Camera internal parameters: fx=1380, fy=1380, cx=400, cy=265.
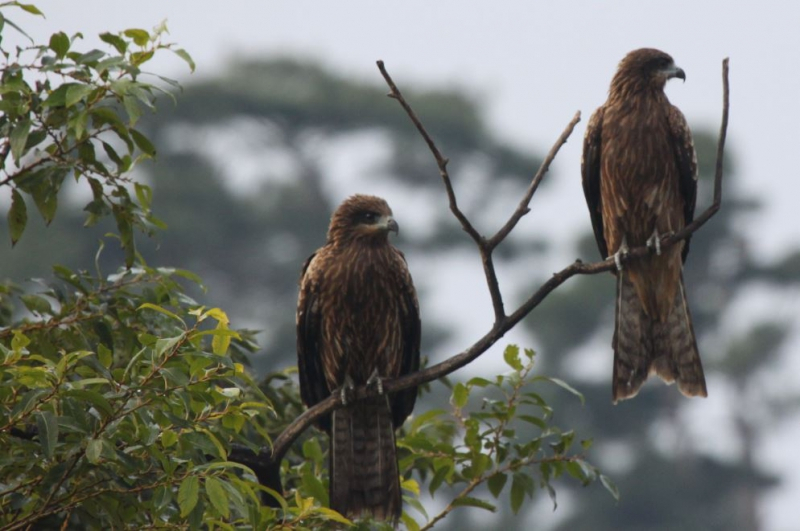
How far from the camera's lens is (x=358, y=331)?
610 cm

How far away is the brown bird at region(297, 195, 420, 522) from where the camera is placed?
5945mm

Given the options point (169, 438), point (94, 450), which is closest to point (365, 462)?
point (169, 438)

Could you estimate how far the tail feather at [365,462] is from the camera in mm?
5672

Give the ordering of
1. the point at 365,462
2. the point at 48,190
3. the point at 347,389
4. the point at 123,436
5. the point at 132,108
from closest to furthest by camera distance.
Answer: the point at 123,436
the point at 132,108
the point at 48,190
the point at 365,462
the point at 347,389

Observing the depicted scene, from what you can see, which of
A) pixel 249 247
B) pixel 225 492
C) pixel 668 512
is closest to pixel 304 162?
pixel 249 247

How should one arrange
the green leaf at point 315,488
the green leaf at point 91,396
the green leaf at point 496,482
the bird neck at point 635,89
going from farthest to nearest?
the bird neck at point 635,89 < the green leaf at point 496,482 < the green leaf at point 315,488 < the green leaf at point 91,396

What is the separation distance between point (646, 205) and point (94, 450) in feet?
11.5

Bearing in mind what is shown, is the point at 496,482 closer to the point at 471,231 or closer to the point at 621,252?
the point at 471,231

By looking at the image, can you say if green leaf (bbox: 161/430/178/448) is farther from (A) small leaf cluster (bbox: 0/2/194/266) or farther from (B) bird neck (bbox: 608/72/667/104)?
(B) bird neck (bbox: 608/72/667/104)

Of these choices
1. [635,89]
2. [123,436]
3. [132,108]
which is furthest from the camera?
[635,89]

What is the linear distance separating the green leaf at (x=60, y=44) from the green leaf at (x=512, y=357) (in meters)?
1.76

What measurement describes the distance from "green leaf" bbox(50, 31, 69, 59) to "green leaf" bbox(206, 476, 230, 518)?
52.6 inches

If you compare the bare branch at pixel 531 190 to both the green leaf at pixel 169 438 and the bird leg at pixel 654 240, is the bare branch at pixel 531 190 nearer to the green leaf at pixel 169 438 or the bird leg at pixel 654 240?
the green leaf at pixel 169 438

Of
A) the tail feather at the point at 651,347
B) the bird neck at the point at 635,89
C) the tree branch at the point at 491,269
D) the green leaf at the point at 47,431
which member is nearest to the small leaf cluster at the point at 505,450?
the tree branch at the point at 491,269
